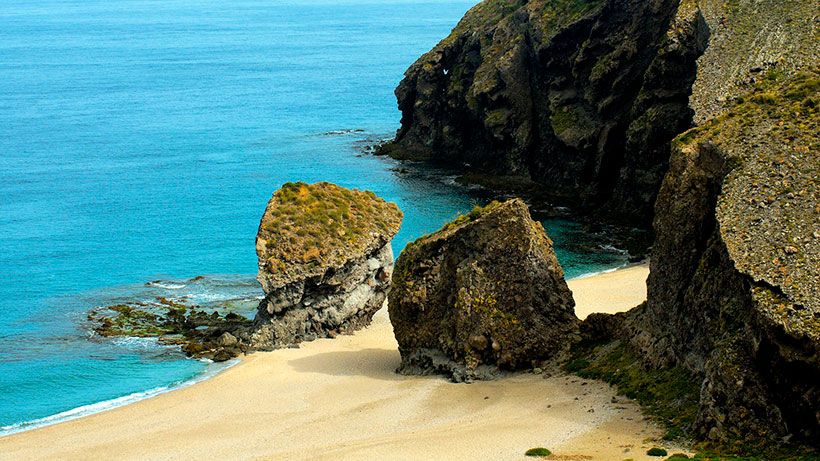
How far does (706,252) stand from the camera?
137 ft

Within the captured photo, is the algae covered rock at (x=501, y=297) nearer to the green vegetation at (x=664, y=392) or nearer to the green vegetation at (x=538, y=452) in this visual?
the green vegetation at (x=664, y=392)

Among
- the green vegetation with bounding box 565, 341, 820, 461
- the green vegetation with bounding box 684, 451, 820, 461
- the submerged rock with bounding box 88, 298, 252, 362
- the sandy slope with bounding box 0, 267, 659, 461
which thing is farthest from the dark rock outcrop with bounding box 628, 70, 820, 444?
the submerged rock with bounding box 88, 298, 252, 362

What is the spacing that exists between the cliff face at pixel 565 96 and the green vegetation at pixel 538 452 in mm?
50227

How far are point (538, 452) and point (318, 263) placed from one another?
2302cm

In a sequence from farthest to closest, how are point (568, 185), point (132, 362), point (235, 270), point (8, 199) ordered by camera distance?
point (8, 199)
point (568, 185)
point (235, 270)
point (132, 362)

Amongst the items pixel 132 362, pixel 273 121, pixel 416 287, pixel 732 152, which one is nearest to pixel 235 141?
Result: pixel 273 121

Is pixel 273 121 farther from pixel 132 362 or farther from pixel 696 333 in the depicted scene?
pixel 696 333

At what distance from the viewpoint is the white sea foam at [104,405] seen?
171 ft

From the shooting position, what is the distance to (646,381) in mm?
43094

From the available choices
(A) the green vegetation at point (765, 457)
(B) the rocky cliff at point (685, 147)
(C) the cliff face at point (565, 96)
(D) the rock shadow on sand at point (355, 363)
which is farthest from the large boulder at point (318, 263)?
(C) the cliff face at point (565, 96)

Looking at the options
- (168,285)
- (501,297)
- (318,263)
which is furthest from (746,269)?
(168,285)

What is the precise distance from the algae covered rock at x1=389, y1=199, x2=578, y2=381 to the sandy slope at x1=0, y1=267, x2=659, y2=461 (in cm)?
147

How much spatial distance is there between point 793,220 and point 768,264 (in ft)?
9.90

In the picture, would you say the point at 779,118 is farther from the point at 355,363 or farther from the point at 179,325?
the point at 179,325
